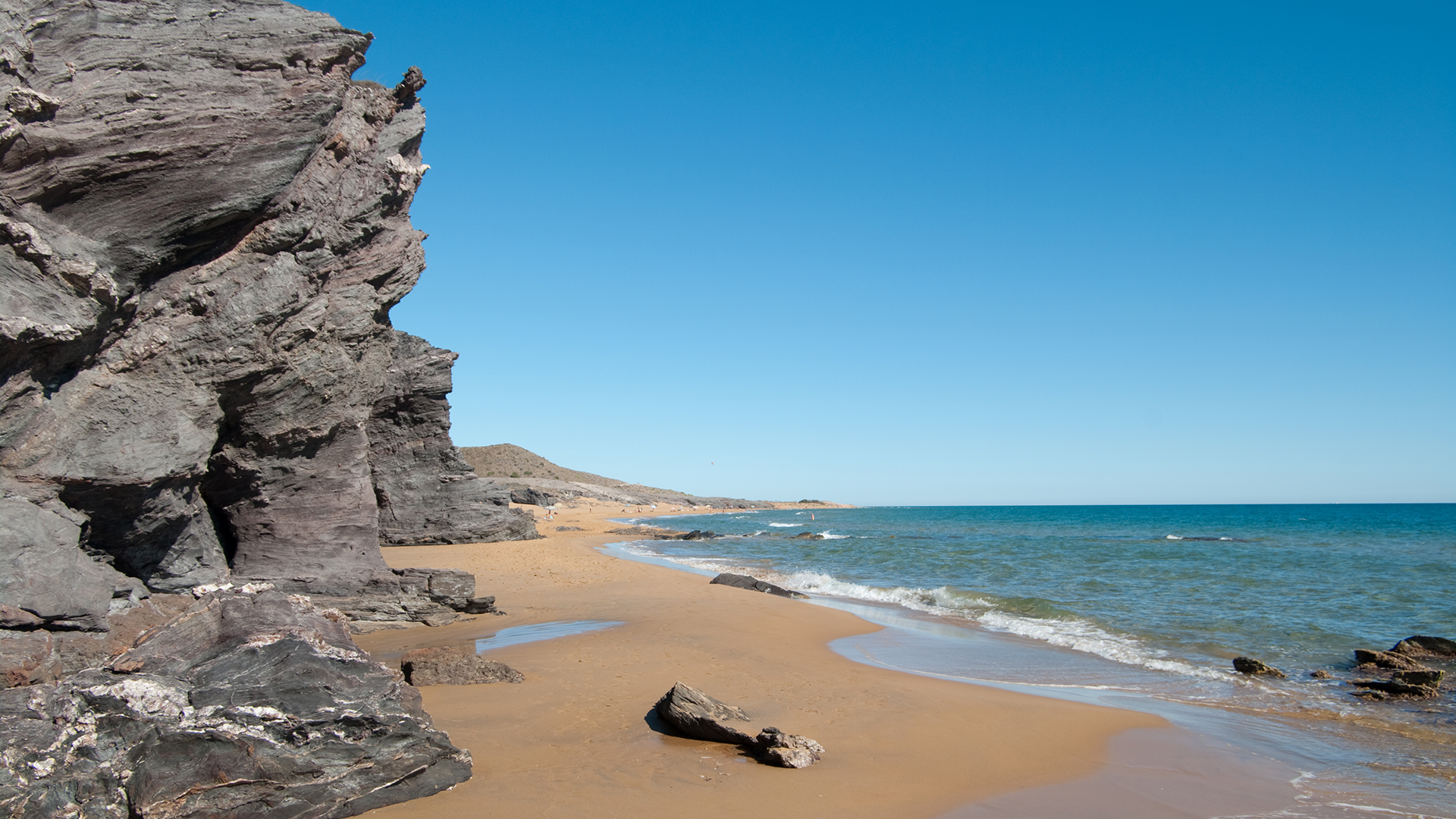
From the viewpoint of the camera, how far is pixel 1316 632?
1485cm

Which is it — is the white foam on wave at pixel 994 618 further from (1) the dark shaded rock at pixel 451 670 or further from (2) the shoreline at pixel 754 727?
(1) the dark shaded rock at pixel 451 670

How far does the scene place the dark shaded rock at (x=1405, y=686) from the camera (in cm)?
1015

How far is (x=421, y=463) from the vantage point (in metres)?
23.8

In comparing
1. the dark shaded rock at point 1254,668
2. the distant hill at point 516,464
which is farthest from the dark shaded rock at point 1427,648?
the distant hill at point 516,464

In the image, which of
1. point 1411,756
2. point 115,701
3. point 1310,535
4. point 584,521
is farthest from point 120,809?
point 1310,535

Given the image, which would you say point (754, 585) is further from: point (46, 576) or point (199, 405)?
point (46, 576)

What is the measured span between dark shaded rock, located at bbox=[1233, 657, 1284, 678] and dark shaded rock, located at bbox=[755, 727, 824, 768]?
26.8 ft

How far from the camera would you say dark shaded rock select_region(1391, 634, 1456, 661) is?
12.3 metres

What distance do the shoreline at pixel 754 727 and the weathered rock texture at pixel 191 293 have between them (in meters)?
2.86

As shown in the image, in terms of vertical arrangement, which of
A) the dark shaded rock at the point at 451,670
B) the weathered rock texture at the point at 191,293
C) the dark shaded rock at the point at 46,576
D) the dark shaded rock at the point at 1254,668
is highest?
the weathered rock texture at the point at 191,293

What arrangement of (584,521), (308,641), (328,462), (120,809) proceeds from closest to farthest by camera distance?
1. (120,809)
2. (308,641)
3. (328,462)
4. (584,521)

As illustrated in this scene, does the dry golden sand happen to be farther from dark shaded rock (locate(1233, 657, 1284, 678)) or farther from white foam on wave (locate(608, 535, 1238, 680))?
dark shaded rock (locate(1233, 657, 1284, 678))

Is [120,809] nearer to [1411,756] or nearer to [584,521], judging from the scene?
[1411,756]

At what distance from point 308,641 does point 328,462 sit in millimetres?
7192
